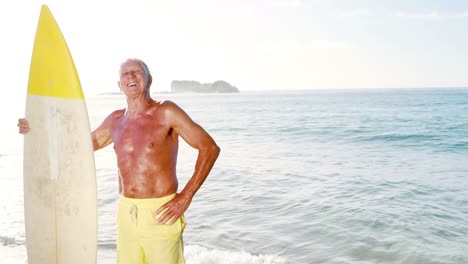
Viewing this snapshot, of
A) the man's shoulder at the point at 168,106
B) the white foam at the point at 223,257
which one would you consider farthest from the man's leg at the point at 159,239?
the white foam at the point at 223,257

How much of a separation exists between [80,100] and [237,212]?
16.4ft

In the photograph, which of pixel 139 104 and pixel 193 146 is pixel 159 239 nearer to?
pixel 193 146

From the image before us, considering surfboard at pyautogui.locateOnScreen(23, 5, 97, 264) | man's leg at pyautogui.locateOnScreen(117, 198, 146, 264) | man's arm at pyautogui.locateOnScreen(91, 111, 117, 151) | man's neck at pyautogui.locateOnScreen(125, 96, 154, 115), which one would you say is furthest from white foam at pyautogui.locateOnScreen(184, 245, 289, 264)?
man's neck at pyautogui.locateOnScreen(125, 96, 154, 115)

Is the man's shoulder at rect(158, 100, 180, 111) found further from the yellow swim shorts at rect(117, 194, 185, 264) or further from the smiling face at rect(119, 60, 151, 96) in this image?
the yellow swim shorts at rect(117, 194, 185, 264)

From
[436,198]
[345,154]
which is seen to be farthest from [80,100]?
[345,154]

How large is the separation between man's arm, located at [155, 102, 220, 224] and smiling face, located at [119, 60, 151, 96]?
0.23m

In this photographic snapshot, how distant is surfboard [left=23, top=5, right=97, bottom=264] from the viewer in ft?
11.3

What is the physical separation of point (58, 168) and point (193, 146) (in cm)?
135

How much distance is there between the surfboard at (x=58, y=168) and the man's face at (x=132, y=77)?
2.42 feet

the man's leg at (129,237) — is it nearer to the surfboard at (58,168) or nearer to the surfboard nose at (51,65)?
the surfboard at (58,168)

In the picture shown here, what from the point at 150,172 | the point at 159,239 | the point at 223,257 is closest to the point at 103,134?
the point at 150,172

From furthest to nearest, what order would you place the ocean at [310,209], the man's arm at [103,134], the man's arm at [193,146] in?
the ocean at [310,209]
the man's arm at [103,134]
the man's arm at [193,146]

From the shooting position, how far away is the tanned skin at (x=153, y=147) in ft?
8.88

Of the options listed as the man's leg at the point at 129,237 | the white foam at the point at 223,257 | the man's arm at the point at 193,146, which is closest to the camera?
the man's arm at the point at 193,146
